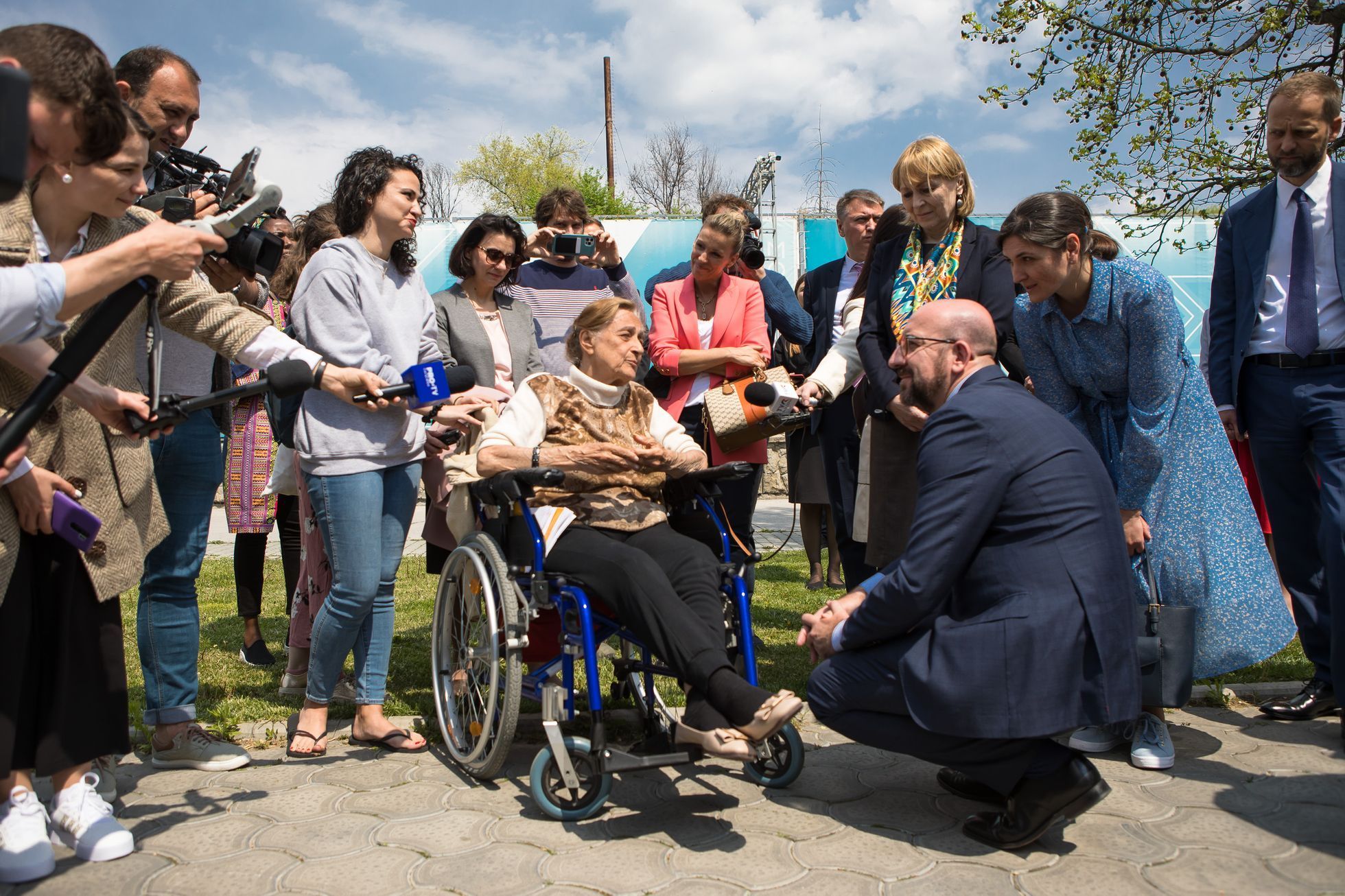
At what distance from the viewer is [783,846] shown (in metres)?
2.60

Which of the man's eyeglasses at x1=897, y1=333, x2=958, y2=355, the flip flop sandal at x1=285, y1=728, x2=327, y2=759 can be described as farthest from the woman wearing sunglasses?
the man's eyeglasses at x1=897, y1=333, x2=958, y2=355

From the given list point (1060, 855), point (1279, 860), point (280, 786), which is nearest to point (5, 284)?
point (280, 786)

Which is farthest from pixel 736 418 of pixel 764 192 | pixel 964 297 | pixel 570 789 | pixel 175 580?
pixel 764 192

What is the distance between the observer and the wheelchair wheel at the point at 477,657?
294 centimetres

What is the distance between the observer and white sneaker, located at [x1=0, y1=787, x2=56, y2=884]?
2.39m

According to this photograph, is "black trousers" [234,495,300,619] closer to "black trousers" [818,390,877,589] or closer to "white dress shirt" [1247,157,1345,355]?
"black trousers" [818,390,877,589]

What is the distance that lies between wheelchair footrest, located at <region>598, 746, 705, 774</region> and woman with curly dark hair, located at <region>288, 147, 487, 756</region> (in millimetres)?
1032

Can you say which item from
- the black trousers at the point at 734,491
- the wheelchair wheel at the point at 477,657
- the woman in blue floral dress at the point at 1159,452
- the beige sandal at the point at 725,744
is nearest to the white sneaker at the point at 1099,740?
the woman in blue floral dress at the point at 1159,452

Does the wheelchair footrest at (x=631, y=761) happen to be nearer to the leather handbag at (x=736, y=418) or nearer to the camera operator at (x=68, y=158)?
the camera operator at (x=68, y=158)

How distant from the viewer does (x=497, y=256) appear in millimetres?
4336

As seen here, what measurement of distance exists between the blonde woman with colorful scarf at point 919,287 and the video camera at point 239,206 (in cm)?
203

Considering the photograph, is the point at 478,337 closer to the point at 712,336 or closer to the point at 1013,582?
the point at 712,336

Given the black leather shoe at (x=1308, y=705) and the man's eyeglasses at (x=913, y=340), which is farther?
the black leather shoe at (x=1308, y=705)

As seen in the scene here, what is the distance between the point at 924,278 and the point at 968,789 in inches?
69.3
